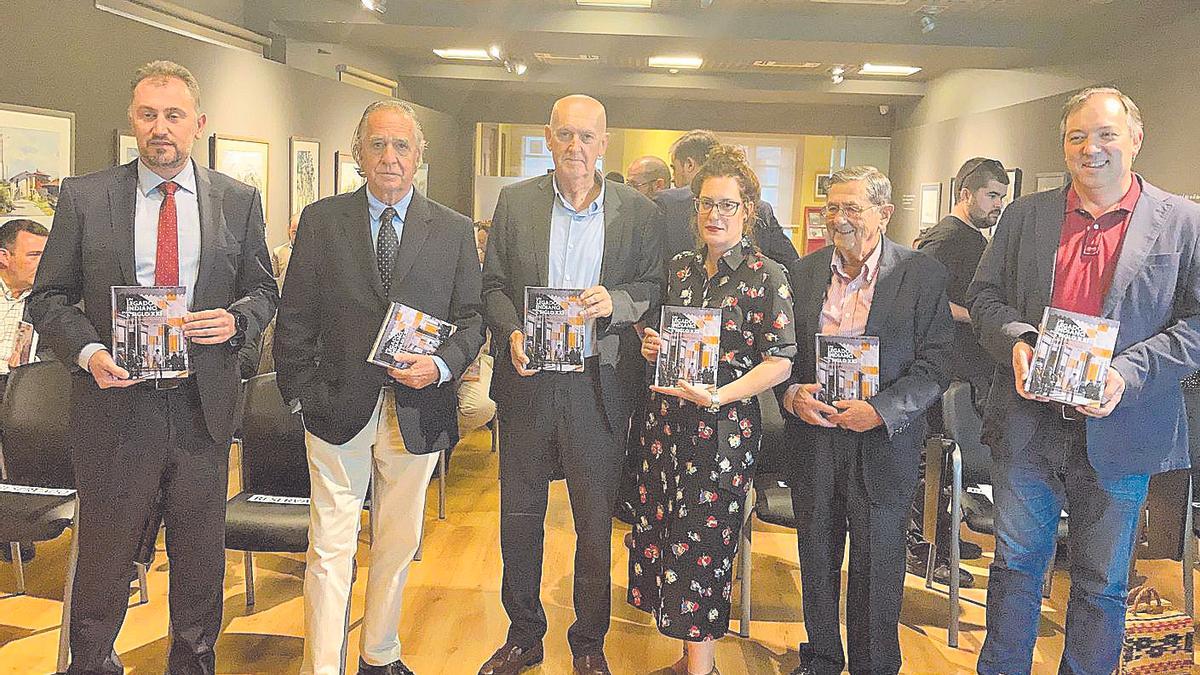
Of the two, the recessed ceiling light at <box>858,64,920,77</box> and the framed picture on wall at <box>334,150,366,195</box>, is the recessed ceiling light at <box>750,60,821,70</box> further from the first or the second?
the framed picture on wall at <box>334,150,366,195</box>

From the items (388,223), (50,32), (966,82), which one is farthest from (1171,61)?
(50,32)

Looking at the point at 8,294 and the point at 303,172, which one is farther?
the point at 303,172

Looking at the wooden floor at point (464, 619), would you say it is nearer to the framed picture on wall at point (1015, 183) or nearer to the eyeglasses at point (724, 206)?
the eyeglasses at point (724, 206)

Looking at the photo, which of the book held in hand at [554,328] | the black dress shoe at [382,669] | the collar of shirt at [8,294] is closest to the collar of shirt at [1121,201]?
the book held in hand at [554,328]

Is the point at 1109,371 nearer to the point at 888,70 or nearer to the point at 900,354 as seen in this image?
the point at 900,354

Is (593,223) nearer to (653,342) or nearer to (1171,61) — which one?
(653,342)

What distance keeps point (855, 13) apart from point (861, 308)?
629 centimetres

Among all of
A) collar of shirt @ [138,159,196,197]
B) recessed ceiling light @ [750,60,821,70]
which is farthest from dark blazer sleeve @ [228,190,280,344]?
recessed ceiling light @ [750,60,821,70]

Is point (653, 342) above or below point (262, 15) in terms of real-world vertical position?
below

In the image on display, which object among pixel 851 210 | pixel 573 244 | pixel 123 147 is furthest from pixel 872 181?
pixel 123 147

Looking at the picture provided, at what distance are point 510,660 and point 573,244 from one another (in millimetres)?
1412

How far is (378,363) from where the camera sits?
287 cm

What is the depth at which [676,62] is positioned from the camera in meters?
11.0

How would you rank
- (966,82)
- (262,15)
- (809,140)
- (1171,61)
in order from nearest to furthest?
(1171,61) < (262,15) < (966,82) < (809,140)
